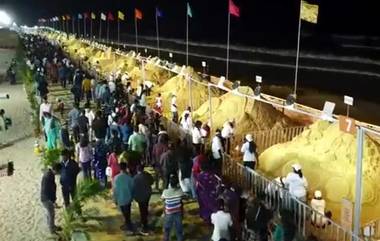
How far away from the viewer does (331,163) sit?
483 inches

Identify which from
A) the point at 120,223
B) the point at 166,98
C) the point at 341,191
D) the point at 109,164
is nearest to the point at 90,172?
the point at 109,164

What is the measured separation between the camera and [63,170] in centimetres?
1184

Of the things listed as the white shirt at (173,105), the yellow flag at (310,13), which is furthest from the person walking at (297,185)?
the white shirt at (173,105)

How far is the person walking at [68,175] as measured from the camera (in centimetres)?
1180

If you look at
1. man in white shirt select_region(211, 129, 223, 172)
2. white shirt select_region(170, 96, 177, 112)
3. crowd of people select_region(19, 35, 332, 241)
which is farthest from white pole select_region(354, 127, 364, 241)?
white shirt select_region(170, 96, 177, 112)

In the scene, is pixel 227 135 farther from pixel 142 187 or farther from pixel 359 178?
pixel 359 178

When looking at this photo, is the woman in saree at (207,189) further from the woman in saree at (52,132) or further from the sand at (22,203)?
the woman in saree at (52,132)

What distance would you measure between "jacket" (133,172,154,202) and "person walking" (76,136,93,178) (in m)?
2.91

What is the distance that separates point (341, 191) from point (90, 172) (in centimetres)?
577

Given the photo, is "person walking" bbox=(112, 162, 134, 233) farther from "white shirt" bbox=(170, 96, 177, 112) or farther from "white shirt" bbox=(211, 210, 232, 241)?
"white shirt" bbox=(170, 96, 177, 112)

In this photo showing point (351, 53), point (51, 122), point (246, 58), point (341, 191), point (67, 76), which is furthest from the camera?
point (246, 58)

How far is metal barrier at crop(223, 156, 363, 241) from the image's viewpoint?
968 cm

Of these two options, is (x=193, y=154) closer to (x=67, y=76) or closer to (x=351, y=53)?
(x=67, y=76)

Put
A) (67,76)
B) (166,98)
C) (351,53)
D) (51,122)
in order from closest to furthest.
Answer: (51,122) < (166,98) < (67,76) < (351,53)
